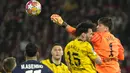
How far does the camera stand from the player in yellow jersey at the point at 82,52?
10.2 m

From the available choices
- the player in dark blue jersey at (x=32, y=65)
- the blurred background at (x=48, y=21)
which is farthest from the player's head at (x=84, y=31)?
the blurred background at (x=48, y=21)

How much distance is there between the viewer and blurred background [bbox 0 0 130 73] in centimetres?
1941

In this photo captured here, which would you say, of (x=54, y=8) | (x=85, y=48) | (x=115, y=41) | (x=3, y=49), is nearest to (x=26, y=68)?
(x=85, y=48)

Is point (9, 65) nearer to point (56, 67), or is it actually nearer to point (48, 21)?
point (56, 67)

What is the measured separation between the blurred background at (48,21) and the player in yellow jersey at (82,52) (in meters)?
8.32

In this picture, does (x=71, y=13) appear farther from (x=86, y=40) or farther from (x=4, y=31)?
(x=86, y=40)

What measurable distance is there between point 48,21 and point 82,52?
10505mm

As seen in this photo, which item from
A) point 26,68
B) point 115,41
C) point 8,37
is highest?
point 8,37

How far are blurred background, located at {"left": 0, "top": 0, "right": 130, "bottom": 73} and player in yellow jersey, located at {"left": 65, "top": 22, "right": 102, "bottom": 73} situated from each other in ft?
27.3

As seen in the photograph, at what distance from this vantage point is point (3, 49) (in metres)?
19.6

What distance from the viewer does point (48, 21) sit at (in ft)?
67.8

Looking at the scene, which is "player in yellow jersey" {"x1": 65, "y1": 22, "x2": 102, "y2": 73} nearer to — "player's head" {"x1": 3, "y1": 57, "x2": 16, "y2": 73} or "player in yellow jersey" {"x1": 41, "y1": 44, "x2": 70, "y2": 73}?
"player in yellow jersey" {"x1": 41, "y1": 44, "x2": 70, "y2": 73}

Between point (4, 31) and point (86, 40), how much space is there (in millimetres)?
10593

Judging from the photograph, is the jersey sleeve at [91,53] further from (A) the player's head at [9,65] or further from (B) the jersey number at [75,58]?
(A) the player's head at [9,65]
